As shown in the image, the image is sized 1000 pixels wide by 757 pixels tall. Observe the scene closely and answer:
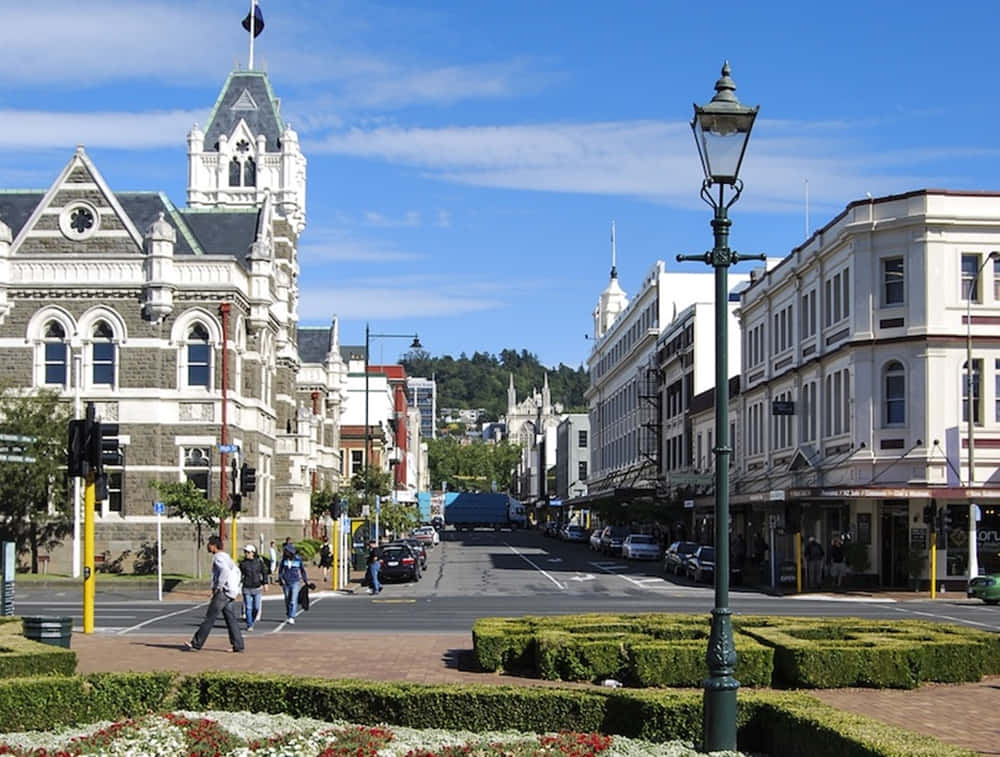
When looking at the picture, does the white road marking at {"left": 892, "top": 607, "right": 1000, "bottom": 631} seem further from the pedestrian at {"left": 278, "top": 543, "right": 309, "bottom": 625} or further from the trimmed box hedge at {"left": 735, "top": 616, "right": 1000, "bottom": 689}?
the pedestrian at {"left": 278, "top": 543, "right": 309, "bottom": 625}

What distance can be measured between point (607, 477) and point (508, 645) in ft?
338

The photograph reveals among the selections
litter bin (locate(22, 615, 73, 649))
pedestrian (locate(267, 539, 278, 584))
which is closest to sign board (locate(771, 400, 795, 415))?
pedestrian (locate(267, 539, 278, 584))

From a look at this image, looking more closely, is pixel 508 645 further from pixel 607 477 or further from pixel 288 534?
pixel 607 477

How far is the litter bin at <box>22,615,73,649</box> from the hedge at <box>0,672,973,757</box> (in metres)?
5.10

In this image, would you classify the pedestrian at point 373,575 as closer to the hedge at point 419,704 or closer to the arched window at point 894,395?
the arched window at point 894,395

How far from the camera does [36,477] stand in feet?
158

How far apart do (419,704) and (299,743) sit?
237cm

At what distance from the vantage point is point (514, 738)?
13.6 meters

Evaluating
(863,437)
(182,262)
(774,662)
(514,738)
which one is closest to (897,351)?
(863,437)

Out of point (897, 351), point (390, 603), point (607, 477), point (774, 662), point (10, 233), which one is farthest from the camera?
point (607, 477)

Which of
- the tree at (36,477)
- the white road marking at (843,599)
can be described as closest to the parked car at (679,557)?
the white road marking at (843,599)

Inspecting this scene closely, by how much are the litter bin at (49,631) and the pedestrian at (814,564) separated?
30.0 m

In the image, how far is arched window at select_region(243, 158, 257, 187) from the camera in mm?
70188

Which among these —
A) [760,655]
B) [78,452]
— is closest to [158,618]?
[78,452]
